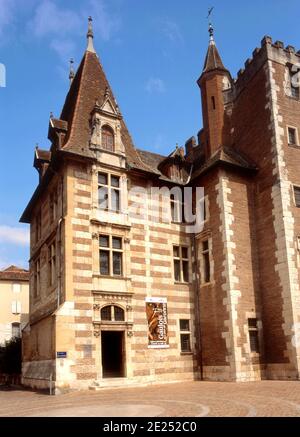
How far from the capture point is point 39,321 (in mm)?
25078

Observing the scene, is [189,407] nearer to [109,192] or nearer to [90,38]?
[109,192]

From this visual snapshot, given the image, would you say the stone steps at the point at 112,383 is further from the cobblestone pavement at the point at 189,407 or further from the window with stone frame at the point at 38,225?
the window with stone frame at the point at 38,225

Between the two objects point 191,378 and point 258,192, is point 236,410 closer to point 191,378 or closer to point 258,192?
point 191,378

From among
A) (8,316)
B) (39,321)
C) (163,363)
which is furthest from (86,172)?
(8,316)

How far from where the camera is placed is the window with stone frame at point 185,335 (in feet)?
81.2

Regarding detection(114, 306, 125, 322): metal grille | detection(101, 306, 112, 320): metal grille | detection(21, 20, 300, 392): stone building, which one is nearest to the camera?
detection(21, 20, 300, 392): stone building

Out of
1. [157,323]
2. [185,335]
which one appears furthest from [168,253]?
[185,335]

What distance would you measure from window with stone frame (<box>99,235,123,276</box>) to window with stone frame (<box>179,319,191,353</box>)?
4.57m

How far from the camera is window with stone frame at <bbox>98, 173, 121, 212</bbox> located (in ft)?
79.0

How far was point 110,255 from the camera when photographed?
2342cm

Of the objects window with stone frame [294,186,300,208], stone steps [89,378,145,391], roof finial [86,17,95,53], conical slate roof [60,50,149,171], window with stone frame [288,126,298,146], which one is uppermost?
roof finial [86,17,95,53]

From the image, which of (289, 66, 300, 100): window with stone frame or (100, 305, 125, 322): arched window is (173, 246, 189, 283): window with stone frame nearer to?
(100, 305, 125, 322): arched window

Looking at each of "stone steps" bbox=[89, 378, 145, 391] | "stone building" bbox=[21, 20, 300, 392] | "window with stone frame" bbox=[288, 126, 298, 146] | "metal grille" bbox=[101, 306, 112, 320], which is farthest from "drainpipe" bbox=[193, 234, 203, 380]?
"window with stone frame" bbox=[288, 126, 298, 146]
